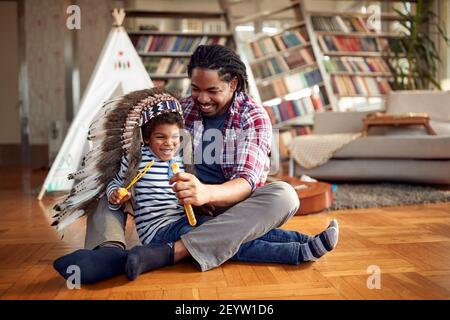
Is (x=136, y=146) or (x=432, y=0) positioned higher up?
(x=432, y=0)

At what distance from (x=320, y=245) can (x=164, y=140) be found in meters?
0.48

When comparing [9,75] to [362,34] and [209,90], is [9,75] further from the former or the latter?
[209,90]

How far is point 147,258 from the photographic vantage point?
3.57 ft

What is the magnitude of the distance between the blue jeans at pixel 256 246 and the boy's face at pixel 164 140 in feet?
0.59

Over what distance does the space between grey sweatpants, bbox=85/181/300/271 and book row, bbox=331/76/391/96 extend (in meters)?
3.35

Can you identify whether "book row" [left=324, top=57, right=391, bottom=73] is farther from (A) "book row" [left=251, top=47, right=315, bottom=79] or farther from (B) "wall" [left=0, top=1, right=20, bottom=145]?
(B) "wall" [left=0, top=1, right=20, bottom=145]

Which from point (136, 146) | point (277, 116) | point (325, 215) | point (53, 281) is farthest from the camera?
point (277, 116)

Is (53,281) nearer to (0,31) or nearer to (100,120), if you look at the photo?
(100,120)

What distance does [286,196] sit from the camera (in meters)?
1.17

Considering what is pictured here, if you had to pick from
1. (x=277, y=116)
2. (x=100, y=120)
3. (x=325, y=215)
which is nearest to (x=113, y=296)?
(x=100, y=120)

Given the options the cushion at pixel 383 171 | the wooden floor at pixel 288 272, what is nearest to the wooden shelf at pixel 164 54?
the cushion at pixel 383 171

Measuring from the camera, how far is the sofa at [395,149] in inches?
102

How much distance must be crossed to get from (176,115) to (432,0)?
388 centimetres

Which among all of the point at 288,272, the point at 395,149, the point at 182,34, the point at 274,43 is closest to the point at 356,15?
the point at 274,43
